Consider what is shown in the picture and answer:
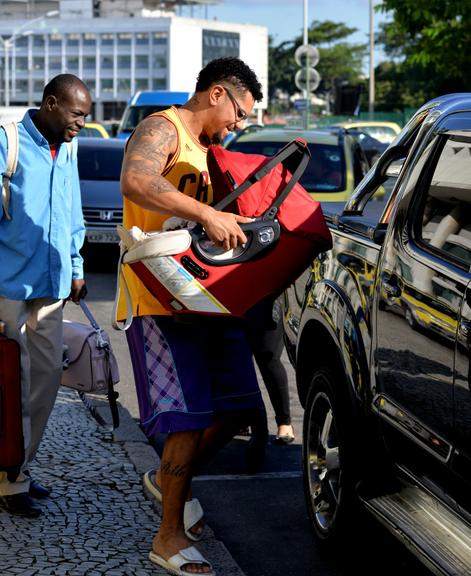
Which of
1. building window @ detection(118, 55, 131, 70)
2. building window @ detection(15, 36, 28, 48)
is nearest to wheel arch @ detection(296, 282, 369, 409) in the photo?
building window @ detection(118, 55, 131, 70)

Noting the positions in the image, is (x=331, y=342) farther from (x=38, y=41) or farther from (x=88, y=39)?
(x=38, y=41)

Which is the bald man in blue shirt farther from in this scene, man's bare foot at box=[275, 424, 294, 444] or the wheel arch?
man's bare foot at box=[275, 424, 294, 444]

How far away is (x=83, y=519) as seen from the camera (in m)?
5.24

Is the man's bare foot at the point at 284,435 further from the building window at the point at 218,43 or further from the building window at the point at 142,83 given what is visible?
the building window at the point at 142,83

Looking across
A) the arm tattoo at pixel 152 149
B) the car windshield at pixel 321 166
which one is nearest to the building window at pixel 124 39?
the car windshield at pixel 321 166

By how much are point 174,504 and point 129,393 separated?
3.45m

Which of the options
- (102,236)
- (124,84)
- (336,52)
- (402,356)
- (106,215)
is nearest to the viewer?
(402,356)

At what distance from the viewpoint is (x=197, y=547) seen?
16.4ft

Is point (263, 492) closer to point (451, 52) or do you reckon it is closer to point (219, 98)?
point (219, 98)

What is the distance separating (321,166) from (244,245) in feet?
29.9

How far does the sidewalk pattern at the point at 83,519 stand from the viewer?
4.68 m

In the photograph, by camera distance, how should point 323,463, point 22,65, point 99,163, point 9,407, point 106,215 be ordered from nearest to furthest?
point 323,463
point 9,407
point 106,215
point 99,163
point 22,65

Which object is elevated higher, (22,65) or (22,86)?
(22,65)

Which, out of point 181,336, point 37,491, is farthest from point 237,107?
point 37,491
